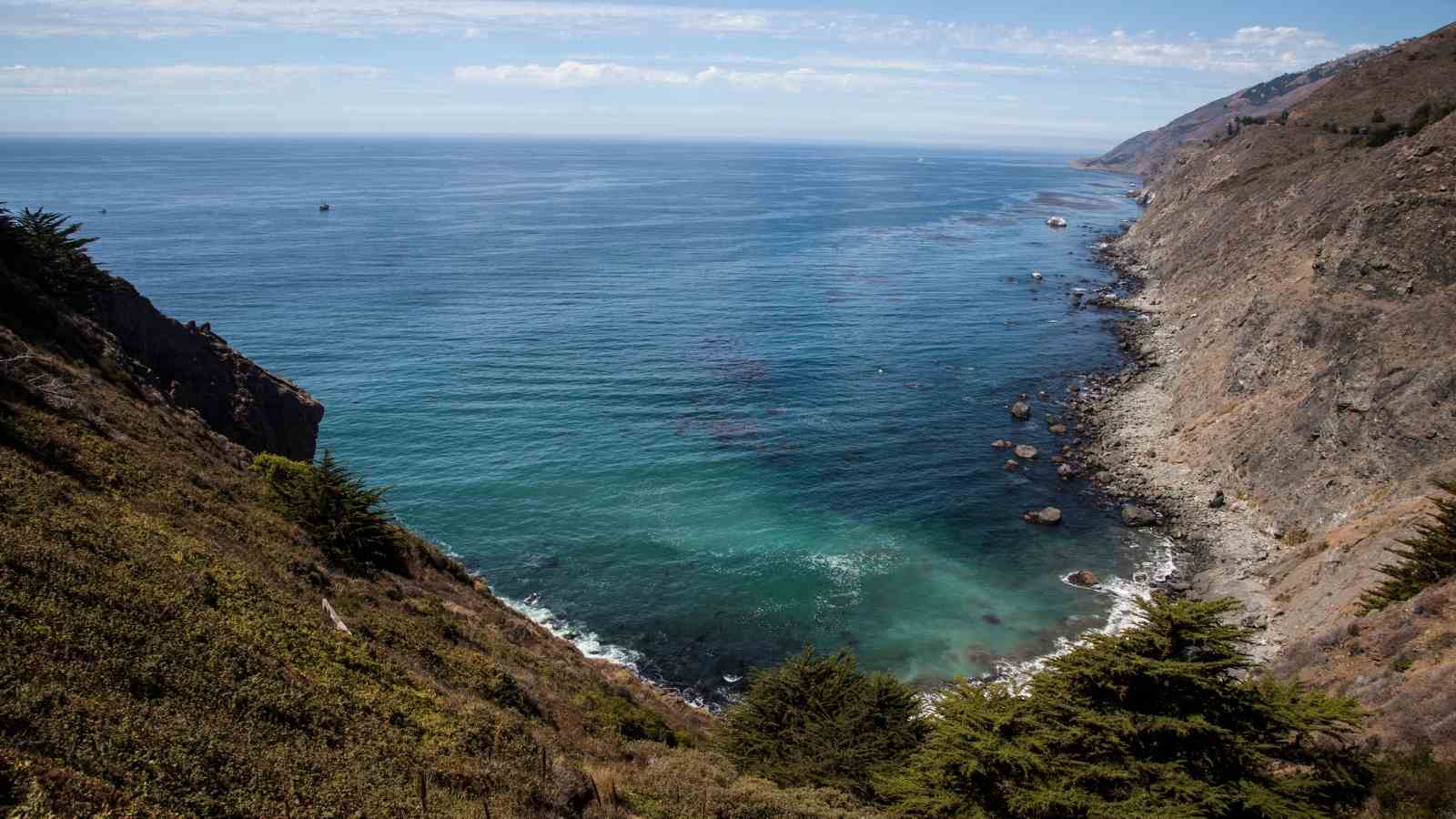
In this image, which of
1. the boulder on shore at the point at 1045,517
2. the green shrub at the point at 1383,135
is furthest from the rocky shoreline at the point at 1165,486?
the green shrub at the point at 1383,135

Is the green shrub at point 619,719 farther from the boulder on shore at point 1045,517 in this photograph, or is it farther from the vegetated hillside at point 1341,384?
the boulder on shore at point 1045,517

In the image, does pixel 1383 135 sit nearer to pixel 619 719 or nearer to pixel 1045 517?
pixel 1045 517

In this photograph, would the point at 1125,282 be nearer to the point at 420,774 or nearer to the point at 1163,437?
the point at 1163,437

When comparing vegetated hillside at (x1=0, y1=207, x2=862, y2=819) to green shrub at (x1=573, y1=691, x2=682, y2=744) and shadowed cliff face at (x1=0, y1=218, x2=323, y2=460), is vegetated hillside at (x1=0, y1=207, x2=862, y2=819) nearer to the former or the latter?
green shrub at (x1=573, y1=691, x2=682, y2=744)

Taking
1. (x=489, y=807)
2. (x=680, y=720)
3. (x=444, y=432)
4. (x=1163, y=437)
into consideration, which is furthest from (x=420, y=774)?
(x=1163, y=437)

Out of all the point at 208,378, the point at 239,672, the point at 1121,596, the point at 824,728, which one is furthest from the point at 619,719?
the point at 208,378

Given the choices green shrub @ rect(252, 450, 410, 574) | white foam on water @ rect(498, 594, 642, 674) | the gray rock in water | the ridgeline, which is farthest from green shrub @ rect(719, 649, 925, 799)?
the gray rock in water
